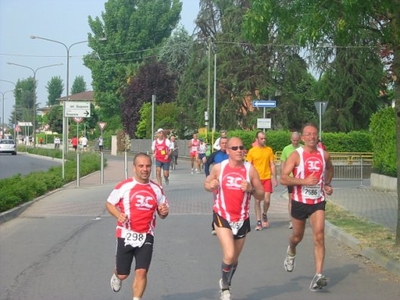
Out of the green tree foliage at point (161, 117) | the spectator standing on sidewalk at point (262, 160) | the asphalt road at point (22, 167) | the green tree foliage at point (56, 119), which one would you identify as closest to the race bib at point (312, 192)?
the spectator standing on sidewalk at point (262, 160)

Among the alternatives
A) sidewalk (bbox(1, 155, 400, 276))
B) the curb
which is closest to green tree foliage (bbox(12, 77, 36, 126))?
sidewalk (bbox(1, 155, 400, 276))

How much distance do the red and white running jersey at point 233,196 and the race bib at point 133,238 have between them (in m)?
1.06

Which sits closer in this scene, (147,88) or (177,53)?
(147,88)

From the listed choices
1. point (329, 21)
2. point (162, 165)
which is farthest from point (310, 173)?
point (162, 165)

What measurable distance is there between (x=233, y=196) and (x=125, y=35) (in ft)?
249

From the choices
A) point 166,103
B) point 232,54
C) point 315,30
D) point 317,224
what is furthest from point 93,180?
point 166,103

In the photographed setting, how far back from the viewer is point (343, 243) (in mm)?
11992

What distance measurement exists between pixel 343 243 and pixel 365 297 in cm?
400

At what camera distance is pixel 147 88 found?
2751 inches

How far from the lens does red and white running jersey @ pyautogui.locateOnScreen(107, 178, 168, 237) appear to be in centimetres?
684

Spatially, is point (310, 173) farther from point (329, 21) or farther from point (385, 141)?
point (385, 141)

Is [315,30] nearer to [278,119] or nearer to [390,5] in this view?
[390,5]

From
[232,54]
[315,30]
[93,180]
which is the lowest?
[93,180]

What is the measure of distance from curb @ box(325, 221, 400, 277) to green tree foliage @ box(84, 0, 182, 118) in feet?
222
